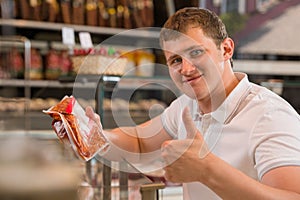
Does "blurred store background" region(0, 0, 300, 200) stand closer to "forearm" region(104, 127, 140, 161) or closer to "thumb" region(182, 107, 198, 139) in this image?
"forearm" region(104, 127, 140, 161)

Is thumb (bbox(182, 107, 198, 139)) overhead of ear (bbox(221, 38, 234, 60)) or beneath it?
beneath

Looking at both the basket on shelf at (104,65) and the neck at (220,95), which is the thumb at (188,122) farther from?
the basket on shelf at (104,65)

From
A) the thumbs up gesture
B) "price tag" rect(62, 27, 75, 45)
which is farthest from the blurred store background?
the thumbs up gesture

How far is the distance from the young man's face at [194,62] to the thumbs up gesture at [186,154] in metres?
0.19

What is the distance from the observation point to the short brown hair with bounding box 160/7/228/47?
37.1 inches

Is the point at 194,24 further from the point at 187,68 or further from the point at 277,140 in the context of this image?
the point at 277,140

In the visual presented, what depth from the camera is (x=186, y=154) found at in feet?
2.44

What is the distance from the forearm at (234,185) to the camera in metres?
0.79

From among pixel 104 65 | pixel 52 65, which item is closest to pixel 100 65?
pixel 104 65

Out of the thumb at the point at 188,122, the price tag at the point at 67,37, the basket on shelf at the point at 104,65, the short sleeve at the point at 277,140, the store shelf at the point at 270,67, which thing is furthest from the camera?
the store shelf at the point at 270,67

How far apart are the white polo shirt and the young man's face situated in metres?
0.09

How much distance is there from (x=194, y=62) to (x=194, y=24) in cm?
9

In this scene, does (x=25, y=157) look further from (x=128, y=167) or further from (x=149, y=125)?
(x=149, y=125)

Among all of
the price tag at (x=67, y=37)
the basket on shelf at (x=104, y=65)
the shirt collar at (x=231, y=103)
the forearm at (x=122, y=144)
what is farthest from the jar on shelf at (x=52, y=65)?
the shirt collar at (x=231, y=103)
